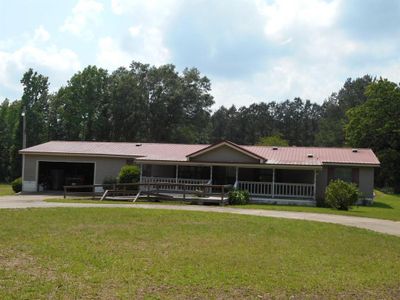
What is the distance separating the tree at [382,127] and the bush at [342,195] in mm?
26966

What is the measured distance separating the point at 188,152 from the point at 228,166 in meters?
4.31

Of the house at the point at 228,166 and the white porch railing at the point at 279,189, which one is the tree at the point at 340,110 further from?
the white porch railing at the point at 279,189

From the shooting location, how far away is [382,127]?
1923 inches

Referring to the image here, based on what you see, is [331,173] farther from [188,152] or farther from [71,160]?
[71,160]

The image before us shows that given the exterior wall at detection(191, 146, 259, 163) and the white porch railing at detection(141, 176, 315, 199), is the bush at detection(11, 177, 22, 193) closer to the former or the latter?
the white porch railing at detection(141, 176, 315, 199)

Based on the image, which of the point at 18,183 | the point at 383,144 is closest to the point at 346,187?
the point at 18,183

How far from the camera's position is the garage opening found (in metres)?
35.5

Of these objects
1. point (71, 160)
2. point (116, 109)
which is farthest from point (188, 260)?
point (116, 109)

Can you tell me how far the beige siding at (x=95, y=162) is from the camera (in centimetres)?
3284

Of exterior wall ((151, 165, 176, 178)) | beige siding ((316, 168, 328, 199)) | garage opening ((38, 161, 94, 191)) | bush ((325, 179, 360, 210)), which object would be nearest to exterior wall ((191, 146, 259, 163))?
exterior wall ((151, 165, 176, 178))

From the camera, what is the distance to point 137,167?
30.5m

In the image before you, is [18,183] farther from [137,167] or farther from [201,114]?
[201,114]

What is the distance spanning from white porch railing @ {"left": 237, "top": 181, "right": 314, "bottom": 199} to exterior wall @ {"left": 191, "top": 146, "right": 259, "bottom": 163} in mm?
1409

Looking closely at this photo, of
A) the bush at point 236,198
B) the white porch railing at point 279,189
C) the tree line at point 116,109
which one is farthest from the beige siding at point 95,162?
the tree line at point 116,109
